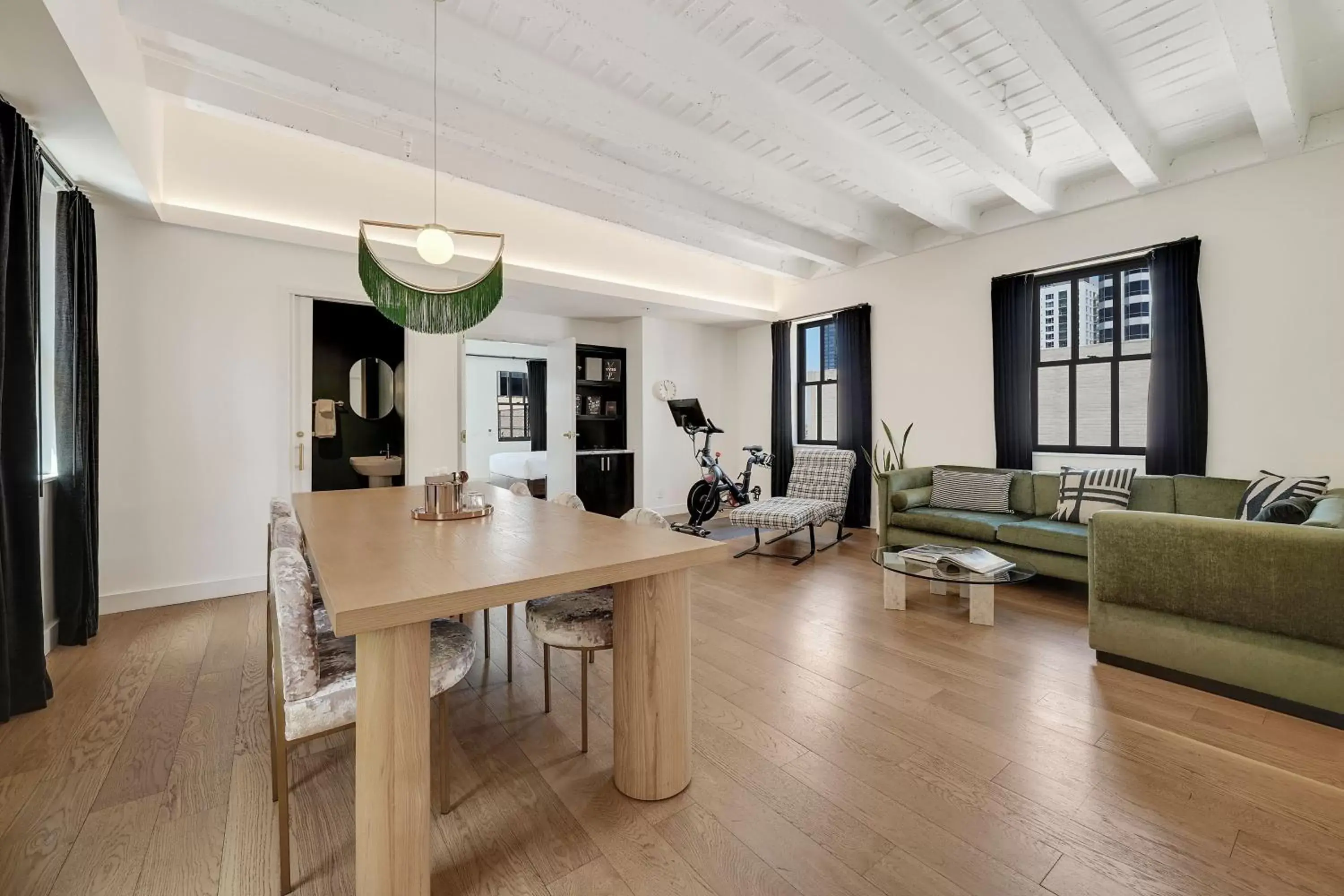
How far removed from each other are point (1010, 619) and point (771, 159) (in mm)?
3435

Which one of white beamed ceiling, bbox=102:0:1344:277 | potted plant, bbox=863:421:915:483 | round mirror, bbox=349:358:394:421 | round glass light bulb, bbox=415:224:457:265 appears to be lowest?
potted plant, bbox=863:421:915:483

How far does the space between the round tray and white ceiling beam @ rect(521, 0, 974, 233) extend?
214cm

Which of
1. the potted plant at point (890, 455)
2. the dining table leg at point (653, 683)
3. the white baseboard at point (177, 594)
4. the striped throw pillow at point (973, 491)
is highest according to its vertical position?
the potted plant at point (890, 455)

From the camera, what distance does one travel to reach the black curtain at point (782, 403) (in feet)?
21.5

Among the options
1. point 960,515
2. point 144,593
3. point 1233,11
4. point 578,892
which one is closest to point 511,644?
point 578,892

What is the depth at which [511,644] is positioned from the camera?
2762 mm

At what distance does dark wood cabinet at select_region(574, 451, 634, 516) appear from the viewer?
20.4 feet

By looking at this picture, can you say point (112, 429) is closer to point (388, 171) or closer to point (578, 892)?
point (388, 171)

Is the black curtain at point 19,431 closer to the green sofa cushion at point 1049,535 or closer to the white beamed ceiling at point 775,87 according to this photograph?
the white beamed ceiling at point 775,87

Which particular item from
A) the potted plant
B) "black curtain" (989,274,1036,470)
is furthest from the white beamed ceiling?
the potted plant

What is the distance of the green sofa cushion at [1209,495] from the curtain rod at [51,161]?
241 inches

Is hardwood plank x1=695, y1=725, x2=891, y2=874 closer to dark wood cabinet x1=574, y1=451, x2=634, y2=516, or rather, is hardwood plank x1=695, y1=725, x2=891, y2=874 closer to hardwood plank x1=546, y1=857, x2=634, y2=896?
hardwood plank x1=546, y1=857, x2=634, y2=896

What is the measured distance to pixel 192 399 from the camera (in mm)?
3551

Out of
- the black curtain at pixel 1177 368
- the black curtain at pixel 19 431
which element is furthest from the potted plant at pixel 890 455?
the black curtain at pixel 19 431
